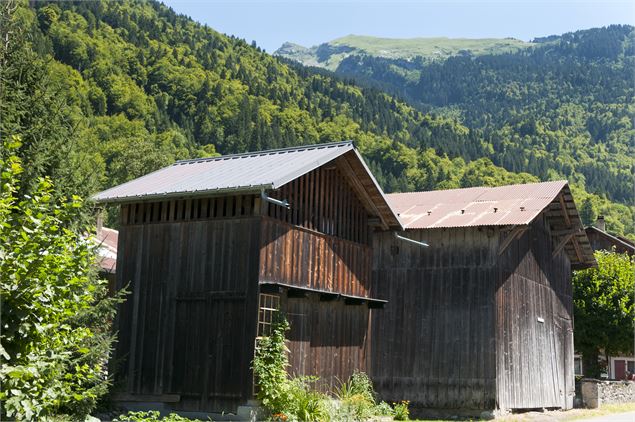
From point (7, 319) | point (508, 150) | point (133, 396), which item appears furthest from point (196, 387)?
point (508, 150)

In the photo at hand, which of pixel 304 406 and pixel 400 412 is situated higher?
pixel 304 406

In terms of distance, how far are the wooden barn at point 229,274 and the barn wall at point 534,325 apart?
603 centimetres

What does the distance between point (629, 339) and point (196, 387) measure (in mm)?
30932

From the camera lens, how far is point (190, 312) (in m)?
23.1

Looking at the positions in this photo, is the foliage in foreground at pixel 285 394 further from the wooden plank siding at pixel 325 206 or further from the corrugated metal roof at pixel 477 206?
the corrugated metal roof at pixel 477 206

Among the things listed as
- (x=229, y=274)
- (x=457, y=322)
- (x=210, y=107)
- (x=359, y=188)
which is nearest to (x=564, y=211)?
(x=457, y=322)

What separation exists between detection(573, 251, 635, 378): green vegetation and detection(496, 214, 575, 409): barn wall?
29.9 ft

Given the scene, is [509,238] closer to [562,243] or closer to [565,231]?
[565,231]

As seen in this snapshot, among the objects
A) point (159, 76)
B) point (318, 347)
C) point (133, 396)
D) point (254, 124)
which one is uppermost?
point (159, 76)

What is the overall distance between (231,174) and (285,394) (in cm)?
663

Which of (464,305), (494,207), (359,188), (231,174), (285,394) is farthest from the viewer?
(494,207)

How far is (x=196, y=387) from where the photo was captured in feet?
73.8

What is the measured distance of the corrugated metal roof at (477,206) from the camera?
2862cm

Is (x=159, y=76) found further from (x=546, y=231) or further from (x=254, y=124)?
(x=546, y=231)
